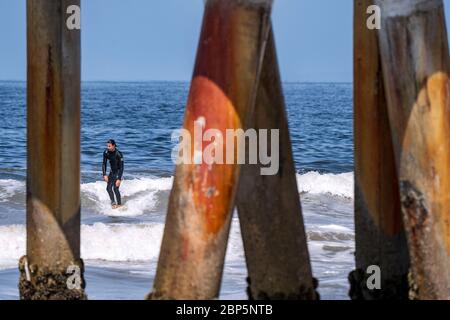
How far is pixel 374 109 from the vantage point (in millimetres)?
6324

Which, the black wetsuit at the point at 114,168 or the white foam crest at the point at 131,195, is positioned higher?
the black wetsuit at the point at 114,168

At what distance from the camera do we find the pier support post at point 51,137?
6691 millimetres

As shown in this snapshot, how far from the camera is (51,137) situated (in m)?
6.68

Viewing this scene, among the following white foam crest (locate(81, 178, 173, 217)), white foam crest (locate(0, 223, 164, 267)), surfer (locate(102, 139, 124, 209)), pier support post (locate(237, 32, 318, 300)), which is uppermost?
pier support post (locate(237, 32, 318, 300))

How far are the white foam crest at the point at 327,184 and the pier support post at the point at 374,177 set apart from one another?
650 inches

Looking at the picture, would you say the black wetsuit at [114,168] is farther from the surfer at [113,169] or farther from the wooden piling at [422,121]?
the wooden piling at [422,121]

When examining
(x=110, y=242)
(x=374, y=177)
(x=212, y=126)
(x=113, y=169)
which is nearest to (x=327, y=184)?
(x=113, y=169)

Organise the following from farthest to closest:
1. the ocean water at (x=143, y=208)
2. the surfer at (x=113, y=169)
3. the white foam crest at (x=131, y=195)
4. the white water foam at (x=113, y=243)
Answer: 1. the white foam crest at (x=131, y=195)
2. the surfer at (x=113, y=169)
3. the white water foam at (x=113, y=243)
4. the ocean water at (x=143, y=208)

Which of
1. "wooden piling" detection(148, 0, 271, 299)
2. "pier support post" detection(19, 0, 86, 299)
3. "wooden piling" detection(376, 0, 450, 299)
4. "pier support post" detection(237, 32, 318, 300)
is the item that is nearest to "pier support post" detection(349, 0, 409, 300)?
"pier support post" detection(237, 32, 318, 300)

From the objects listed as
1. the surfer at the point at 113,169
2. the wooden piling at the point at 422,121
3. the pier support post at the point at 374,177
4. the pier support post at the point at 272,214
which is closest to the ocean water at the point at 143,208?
the surfer at the point at 113,169

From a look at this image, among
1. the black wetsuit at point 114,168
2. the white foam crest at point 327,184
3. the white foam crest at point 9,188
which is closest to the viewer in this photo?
the black wetsuit at point 114,168

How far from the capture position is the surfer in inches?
765

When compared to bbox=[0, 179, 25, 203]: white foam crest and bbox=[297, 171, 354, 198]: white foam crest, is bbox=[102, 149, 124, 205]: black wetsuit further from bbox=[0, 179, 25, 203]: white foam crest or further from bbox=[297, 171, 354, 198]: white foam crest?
bbox=[297, 171, 354, 198]: white foam crest

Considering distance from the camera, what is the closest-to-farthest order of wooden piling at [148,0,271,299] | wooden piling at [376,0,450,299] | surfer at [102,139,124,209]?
wooden piling at [148,0,271,299] < wooden piling at [376,0,450,299] < surfer at [102,139,124,209]
